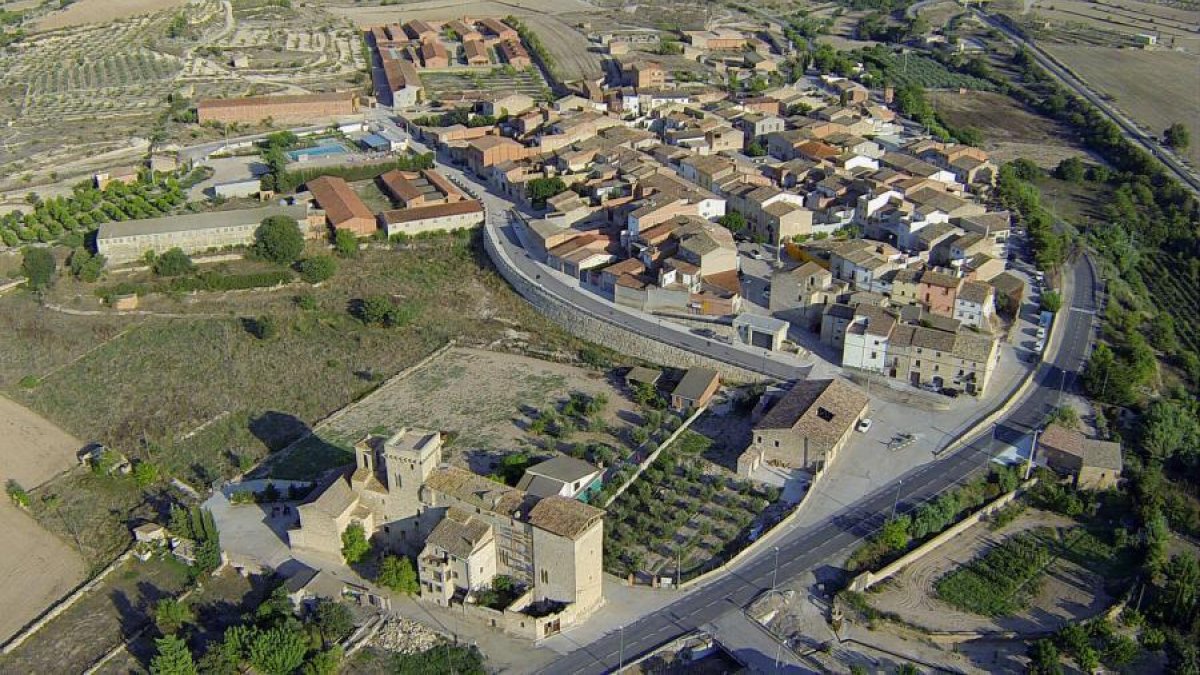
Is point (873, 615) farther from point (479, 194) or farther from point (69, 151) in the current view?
Answer: point (69, 151)

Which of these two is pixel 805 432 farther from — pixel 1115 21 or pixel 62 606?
pixel 1115 21

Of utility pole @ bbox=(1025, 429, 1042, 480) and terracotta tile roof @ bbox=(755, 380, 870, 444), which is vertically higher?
terracotta tile roof @ bbox=(755, 380, 870, 444)

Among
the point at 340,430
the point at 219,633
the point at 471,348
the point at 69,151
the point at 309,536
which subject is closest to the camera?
the point at 219,633

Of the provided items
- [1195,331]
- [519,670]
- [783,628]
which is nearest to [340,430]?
[519,670]

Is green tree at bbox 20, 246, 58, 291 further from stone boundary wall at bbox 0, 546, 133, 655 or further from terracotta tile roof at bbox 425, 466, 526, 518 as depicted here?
terracotta tile roof at bbox 425, 466, 526, 518

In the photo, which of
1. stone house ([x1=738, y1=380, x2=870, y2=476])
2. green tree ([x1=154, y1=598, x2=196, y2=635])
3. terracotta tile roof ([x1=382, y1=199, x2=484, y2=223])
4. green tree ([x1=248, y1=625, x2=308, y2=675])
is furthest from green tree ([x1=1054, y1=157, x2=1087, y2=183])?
green tree ([x1=154, y1=598, x2=196, y2=635])

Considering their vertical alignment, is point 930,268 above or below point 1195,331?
above

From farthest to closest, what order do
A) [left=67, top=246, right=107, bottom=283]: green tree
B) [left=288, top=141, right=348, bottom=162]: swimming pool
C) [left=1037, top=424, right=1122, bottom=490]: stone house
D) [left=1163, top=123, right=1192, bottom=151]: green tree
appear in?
[left=1163, top=123, right=1192, bottom=151]: green tree
[left=288, top=141, right=348, bottom=162]: swimming pool
[left=67, top=246, right=107, bottom=283]: green tree
[left=1037, top=424, right=1122, bottom=490]: stone house

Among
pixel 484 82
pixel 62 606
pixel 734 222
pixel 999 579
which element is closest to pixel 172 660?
pixel 62 606
